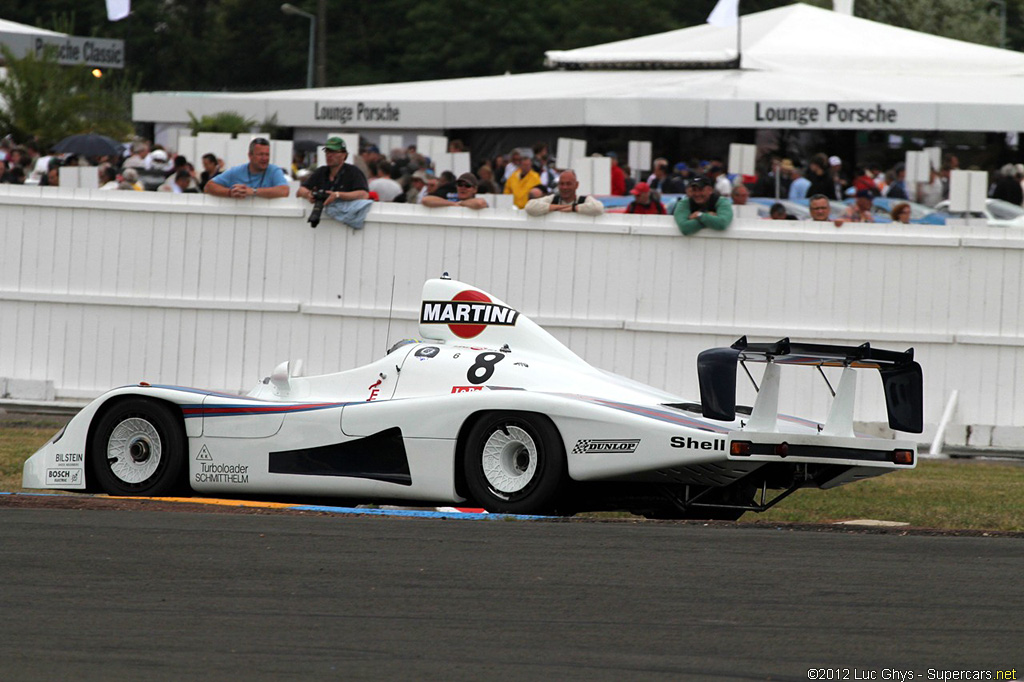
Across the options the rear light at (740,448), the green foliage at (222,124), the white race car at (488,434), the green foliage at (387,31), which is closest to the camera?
the rear light at (740,448)

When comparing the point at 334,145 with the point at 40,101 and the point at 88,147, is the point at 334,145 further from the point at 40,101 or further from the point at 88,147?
the point at 40,101

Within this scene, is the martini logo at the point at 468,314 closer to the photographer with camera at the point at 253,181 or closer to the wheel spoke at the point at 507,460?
the wheel spoke at the point at 507,460

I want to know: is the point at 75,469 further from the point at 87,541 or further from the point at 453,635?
the point at 453,635

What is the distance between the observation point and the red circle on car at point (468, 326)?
10.1 metres

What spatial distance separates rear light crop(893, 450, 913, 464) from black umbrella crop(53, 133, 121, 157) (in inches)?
631

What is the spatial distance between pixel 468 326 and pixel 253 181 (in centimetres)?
547

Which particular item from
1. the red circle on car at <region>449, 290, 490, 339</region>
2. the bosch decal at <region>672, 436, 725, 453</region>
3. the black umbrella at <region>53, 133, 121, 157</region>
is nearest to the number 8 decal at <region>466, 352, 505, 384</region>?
the red circle on car at <region>449, 290, 490, 339</region>

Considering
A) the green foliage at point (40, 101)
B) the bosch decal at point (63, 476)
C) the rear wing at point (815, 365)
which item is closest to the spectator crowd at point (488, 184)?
the green foliage at point (40, 101)

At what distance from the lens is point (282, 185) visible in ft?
48.7

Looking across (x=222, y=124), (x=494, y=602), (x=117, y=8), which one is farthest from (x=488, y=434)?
(x=222, y=124)

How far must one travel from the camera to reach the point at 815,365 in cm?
876

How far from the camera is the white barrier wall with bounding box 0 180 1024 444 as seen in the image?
14062 mm

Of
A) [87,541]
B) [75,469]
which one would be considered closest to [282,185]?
[75,469]

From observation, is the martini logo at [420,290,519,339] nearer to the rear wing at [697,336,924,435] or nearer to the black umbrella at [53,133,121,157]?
the rear wing at [697,336,924,435]
